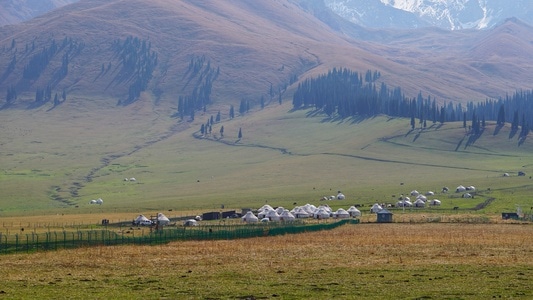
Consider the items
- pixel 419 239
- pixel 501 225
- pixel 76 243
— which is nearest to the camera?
pixel 76 243

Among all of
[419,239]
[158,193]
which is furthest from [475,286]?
[158,193]

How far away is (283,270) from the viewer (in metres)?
48.6

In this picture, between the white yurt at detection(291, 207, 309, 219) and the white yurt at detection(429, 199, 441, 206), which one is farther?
the white yurt at detection(429, 199, 441, 206)

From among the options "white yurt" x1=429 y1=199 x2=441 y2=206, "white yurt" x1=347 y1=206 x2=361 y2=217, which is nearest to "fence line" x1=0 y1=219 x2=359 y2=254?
"white yurt" x1=347 y1=206 x2=361 y2=217

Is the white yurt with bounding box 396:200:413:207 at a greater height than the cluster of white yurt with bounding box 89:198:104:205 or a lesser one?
lesser

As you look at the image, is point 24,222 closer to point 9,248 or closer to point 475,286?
point 9,248

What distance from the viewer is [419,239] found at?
74688mm

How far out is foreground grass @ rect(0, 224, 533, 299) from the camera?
3978 cm

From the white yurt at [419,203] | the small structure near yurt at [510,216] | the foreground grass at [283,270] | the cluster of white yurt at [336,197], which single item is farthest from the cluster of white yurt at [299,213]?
the foreground grass at [283,270]

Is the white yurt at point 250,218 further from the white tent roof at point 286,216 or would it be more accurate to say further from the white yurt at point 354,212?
the white yurt at point 354,212

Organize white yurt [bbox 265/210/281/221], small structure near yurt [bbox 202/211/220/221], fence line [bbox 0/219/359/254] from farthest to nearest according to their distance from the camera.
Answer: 1. white yurt [bbox 265/210/281/221]
2. small structure near yurt [bbox 202/211/220/221]
3. fence line [bbox 0/219/359/254]

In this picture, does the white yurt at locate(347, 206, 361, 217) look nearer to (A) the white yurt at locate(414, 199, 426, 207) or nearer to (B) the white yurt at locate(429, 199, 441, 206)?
(A) the white yurt at locate(414, 199, 426, 207)

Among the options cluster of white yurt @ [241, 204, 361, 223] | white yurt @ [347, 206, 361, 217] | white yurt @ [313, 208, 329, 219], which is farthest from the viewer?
white yurt @ [347, 206, 361, 217]

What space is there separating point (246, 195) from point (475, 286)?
464 feet
